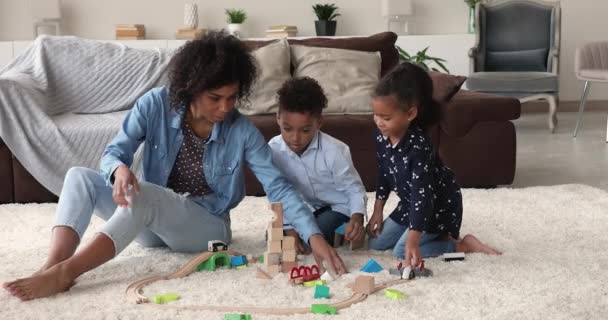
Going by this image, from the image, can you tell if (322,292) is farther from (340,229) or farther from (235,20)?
(235,20)

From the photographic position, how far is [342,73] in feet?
13.2

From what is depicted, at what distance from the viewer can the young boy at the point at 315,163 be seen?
243 cm

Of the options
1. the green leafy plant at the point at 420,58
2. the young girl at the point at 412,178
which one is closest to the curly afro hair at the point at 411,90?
the young girl at the point at 412,178

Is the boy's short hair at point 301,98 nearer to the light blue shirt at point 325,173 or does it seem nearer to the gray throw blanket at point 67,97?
the light blue shirt at point 325,173

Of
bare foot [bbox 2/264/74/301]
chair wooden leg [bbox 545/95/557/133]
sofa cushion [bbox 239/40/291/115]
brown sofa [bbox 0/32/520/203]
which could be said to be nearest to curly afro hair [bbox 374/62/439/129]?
bare foot [bbox 2/264/74/301]

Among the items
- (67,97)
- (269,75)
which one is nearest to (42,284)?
(67,97)

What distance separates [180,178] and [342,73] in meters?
1.77

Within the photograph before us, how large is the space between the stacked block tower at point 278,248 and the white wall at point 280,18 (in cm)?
459

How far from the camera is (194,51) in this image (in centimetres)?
216

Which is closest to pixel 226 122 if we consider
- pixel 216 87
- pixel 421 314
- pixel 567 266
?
pixel 216 87

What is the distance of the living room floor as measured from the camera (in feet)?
13.4

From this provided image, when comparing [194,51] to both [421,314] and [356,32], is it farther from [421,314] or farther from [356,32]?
[356,32]

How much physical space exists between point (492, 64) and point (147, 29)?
2.82m

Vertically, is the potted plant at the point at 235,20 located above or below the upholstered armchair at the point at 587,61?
above
